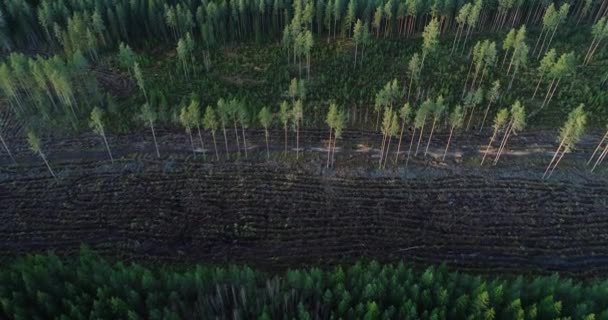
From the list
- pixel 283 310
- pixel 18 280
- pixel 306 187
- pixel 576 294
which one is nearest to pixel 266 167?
pixel 306 187

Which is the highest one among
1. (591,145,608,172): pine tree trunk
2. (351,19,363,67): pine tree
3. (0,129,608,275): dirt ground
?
(351,19,363,67): pine tree

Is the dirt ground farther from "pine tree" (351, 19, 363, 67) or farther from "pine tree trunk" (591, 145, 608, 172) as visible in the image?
"pine tree" (351, 19, 363, 67)

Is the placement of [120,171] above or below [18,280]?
below

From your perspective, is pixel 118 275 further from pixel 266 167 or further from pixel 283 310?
pixel 266 167

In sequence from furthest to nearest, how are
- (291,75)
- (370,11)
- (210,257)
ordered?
(370,11) → (291,75) → (210,257)

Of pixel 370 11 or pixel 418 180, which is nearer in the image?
pixel 418 180

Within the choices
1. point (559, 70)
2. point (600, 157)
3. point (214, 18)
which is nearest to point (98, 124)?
point (214, 18)

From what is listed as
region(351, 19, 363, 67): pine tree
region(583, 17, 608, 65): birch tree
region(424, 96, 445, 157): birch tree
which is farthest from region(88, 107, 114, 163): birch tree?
region(583, 17, 608, 65): birch tree

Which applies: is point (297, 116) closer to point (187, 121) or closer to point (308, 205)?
point (308, 205)
